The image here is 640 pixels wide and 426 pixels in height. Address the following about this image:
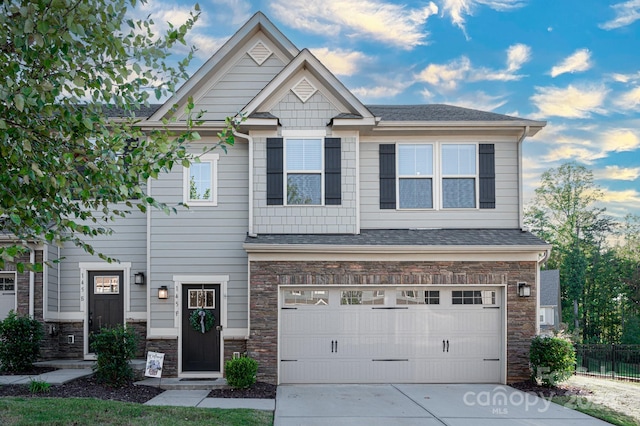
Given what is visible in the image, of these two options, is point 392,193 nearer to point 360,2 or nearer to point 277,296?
point 277,296

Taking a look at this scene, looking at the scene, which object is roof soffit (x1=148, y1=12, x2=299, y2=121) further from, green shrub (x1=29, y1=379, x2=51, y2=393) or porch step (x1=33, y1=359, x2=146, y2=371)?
green shrub (x1=29, y1=379, x2=51, y2=393)

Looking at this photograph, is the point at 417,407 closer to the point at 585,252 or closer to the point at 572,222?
the point at 572,222

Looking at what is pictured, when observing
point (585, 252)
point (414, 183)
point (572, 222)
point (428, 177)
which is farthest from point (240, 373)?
point (585, 252)

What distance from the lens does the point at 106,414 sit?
768 centimetres

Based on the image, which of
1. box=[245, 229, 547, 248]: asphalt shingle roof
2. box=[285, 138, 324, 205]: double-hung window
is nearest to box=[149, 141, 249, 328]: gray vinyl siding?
box=[245, 229, 547, 248]: asphalt shingle roof

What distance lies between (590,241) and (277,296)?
30799 millimetres

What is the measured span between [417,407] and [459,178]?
212 inches

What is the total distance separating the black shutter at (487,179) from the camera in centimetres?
1198

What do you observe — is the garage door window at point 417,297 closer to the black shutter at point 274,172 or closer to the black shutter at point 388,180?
the black shutter at point 388,180

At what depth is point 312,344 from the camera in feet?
36.5

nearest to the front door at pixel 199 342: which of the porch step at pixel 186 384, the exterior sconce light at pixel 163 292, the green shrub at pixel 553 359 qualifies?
the exterior sconce light at pixel 163 292

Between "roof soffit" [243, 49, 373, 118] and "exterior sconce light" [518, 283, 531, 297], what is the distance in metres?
4.92

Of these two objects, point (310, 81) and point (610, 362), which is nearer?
point (310, 81)

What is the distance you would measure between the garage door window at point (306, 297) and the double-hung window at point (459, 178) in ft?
11.5
